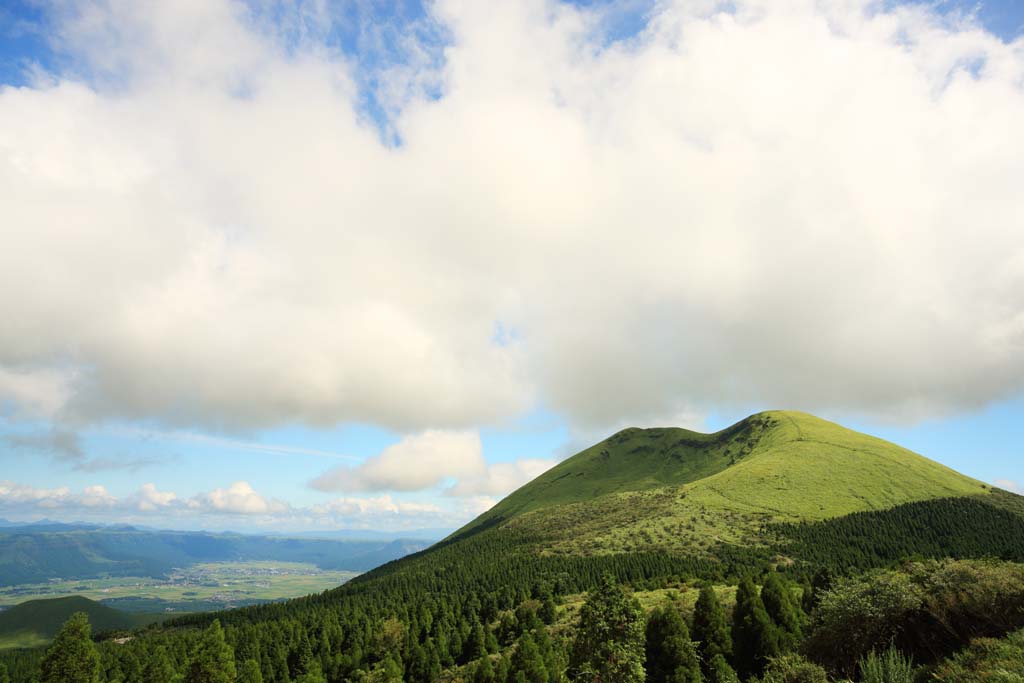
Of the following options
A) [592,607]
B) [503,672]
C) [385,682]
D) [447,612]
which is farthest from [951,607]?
[447,612]

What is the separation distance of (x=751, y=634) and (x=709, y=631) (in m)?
6.34

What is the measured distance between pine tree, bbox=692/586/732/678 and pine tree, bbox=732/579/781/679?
164 centimetres

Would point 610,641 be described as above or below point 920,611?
below

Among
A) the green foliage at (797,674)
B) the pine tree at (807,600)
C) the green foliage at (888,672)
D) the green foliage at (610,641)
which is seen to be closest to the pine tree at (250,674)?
the green foliage at (610,641)

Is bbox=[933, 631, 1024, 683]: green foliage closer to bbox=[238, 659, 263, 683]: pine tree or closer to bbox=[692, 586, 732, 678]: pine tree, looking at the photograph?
bbox=[692, 586, 732, 678]: pine tree

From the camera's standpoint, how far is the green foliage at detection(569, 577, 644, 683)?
2381 inches

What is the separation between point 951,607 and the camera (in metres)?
49.4

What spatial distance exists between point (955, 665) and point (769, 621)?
62.7 m

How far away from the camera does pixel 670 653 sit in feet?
265

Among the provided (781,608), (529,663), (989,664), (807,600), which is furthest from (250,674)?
(989,664)

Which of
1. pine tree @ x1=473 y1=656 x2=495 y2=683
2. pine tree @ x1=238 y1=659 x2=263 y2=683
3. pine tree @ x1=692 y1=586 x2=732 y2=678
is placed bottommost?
pine tree @ x1=238 y1=659 x2=263 y2=683

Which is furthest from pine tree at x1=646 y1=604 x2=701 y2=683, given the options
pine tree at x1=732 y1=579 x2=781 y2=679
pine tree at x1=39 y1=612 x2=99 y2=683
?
pine tree at x1=39 y1=612 x2=99 y2=683

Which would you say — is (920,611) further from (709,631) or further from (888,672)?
(709,631)

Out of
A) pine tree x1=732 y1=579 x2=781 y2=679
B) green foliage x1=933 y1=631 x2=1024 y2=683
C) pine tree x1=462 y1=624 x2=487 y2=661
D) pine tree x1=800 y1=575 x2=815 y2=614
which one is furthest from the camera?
pine tree x1=462 y1=624 x2=487 y2=661
